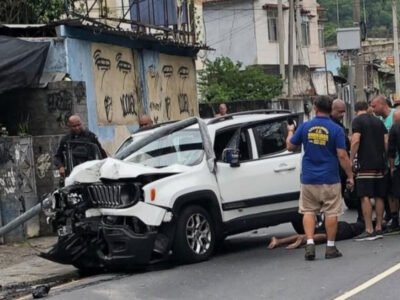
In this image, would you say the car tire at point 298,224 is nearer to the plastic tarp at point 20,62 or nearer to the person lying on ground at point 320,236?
the person lying on ground at point 320,236

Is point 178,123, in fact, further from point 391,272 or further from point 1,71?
point 1,71

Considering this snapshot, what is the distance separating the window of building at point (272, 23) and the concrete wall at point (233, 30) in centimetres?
88

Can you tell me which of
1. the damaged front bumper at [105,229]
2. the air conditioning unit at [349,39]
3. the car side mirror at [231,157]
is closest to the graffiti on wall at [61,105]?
the damaged front bumper at [105,229]

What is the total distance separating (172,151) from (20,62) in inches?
178

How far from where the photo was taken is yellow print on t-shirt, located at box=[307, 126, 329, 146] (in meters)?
9.50

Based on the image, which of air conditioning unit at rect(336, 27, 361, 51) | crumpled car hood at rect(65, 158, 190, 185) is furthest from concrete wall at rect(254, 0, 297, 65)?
crumpled car hood at rect(65, 158, 190, 185)

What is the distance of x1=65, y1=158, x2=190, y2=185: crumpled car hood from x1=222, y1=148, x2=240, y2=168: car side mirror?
65 cm

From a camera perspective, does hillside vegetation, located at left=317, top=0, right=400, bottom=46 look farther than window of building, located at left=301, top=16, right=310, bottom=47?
Yes

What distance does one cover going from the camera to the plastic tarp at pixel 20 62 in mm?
13344

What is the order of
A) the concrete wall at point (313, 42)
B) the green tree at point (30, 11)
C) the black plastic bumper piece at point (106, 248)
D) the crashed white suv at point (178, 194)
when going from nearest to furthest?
the black plastic bumper piece at point (106, 248)
the crashed white suv at point (178, 194)
the green tree at point (30, 11)
the concrete wall at point (313, 42)

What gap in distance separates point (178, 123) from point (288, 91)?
25.6m

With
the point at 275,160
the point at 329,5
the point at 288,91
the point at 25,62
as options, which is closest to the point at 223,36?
the point at 288,91

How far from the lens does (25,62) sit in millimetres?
13609

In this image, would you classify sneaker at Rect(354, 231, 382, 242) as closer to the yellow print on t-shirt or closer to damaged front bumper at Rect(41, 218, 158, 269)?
the yellow print on t-shirt
